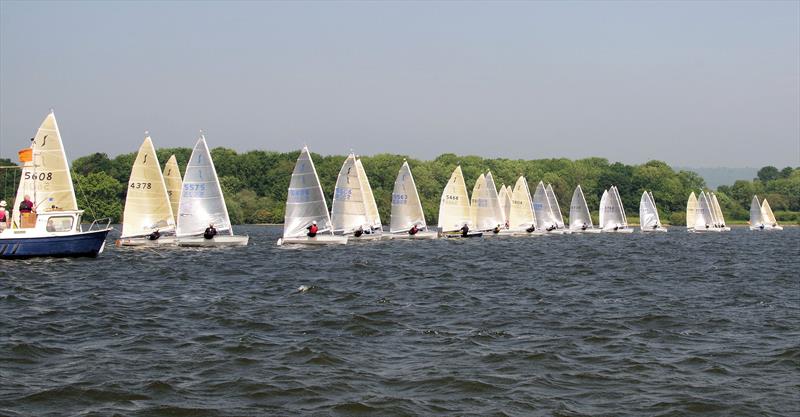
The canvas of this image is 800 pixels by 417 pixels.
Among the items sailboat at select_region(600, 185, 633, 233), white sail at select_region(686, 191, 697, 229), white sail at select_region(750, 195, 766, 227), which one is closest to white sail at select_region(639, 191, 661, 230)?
sailboat at select_region(600, 185, 633, 233)

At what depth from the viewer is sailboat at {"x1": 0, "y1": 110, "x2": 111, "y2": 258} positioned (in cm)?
3978

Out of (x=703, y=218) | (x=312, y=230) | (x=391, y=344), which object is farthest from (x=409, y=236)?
(x=703, y=218)

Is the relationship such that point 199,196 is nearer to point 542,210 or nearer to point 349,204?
point 349,204

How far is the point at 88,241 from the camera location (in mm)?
42219

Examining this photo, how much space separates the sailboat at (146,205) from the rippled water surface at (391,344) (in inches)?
684

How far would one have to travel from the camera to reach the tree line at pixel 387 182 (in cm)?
14050

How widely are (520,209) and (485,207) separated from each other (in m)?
12.1

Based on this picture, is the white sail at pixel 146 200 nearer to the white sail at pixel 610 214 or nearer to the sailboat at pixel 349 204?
the sailboat at pixel 349 204

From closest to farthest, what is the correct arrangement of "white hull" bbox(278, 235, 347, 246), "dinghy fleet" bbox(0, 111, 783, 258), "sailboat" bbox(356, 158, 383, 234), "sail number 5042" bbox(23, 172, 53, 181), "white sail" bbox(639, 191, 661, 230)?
"dinghy fleet" bbox(0, 111, 783, 258) < "sail number 5042" bbox(23, 172, 53, 181) < "white hull" bbox(278, 235, 347, 246) < "sailboat" bbox(356, 158, 383, 234) < "white sail" bbox(639, 191, 661, 230)

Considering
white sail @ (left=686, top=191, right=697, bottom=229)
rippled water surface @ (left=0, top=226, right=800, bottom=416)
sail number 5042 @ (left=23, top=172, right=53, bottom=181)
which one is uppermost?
sail number 5042 @ (left=23, top=172, right=53, bottom=181)

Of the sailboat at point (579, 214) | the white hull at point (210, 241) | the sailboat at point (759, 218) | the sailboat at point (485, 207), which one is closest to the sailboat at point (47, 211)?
the white hull at point (210, 241)

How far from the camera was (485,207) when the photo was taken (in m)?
84.4

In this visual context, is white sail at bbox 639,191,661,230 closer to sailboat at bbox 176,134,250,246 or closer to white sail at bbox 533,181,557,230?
white sail at bbox 533,181,557,230

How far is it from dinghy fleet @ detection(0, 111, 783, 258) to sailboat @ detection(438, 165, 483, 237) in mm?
87
